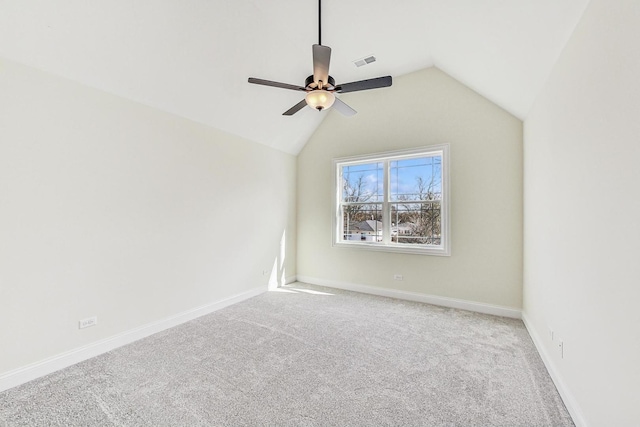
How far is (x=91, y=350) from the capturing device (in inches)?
98.8

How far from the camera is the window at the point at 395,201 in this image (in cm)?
411

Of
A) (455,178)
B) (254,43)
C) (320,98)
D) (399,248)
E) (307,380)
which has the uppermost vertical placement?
(254,43)

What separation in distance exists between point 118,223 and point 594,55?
3.91 meters

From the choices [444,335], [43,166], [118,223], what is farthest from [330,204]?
[43,166]

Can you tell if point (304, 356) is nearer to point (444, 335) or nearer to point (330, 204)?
point (444, 335)

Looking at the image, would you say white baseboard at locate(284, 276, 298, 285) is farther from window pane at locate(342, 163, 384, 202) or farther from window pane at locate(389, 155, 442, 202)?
window pane at locate(389, 155, 442, 202)

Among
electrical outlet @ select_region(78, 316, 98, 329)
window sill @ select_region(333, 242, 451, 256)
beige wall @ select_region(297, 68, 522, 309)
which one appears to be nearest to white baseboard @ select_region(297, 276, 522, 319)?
beige wall @ select_region(297, 68, 522, 309)

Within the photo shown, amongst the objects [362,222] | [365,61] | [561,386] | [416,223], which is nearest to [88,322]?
[362,222]

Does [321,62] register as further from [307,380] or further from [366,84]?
[307,380]

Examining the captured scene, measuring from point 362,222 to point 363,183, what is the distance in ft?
2.27

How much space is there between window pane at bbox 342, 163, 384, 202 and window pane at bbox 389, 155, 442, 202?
0.22m

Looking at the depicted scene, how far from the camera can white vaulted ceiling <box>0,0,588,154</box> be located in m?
2.02

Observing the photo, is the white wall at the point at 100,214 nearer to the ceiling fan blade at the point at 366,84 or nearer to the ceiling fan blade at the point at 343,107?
the ceiling fan blade at the point at 343,107

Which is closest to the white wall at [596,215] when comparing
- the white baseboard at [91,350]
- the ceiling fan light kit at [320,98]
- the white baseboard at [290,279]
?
the ceiling fan light kit at [320,98]
